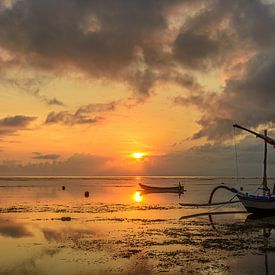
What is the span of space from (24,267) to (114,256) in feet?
14.2

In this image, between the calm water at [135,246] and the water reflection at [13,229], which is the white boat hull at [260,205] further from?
the water reflection at [13,229]

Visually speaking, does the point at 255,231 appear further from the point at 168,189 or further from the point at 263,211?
the point at 168,189

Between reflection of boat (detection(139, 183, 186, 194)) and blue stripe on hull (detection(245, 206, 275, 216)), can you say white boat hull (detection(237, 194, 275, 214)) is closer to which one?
blue stripe on hull (detection(245, 206, 275, 216))

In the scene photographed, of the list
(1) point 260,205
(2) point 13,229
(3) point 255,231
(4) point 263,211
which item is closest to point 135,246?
(3) point 255,231

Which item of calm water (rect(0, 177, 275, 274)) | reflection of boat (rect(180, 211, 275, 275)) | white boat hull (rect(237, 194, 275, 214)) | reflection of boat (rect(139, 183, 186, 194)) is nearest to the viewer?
calm water (rect(0, 177, 275, 274))

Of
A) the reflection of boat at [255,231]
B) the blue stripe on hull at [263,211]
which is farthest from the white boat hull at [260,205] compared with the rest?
the reflection of boat at [255,231]

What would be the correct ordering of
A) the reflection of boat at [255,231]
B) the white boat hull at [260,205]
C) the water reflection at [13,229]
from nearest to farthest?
the reflection of boat at [255,231], the water reflection at [13,229], the white boat hull at [260,205]

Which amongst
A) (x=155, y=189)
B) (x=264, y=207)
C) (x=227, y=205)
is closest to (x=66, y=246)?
(x=264, y=207)

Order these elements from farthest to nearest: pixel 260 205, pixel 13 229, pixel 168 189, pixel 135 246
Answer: pixel 168 189 → pixel 260 205 → pixel 13 229 → pixel 135 246

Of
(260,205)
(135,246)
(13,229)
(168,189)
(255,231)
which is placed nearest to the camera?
(135,246)

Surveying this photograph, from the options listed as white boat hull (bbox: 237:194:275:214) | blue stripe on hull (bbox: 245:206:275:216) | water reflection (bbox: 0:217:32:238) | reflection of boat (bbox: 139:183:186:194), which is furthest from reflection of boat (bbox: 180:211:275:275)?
reflection of boat (bbox: 139:183:186:194)

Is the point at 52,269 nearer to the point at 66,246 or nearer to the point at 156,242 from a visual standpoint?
the point at 66,246

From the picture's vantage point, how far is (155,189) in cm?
10225

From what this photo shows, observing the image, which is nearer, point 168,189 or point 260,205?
point 260,205
